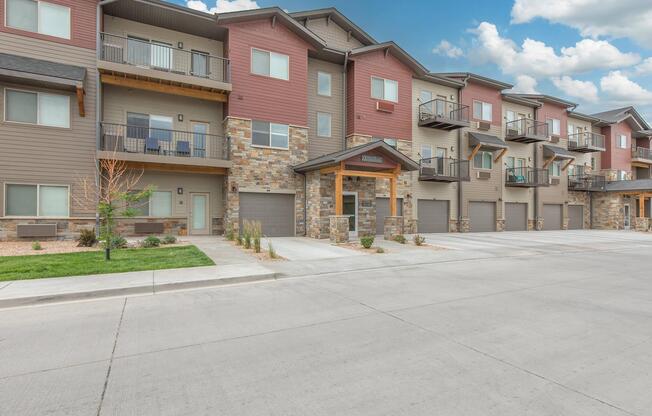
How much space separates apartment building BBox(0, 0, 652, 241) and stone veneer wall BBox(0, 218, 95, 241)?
48mm

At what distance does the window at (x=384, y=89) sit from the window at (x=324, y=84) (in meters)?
2.60

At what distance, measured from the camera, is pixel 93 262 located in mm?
8836

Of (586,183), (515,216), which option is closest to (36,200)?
(515,216)

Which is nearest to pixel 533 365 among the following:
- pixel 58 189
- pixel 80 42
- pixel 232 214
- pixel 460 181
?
pixel 232 214

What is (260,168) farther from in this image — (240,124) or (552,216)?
(552,216)

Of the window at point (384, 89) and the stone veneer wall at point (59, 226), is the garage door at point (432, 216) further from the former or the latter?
the stone veneer wall at point (59, 226)

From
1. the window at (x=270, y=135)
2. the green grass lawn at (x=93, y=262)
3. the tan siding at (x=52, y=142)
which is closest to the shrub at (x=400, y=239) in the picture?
the window at (x=270, y=135)

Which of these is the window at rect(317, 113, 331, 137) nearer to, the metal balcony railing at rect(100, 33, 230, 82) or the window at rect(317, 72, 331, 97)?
the window at rect(317, 72, 331, 97)

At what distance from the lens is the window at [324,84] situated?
62.7 feet

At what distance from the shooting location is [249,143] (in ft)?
53.6

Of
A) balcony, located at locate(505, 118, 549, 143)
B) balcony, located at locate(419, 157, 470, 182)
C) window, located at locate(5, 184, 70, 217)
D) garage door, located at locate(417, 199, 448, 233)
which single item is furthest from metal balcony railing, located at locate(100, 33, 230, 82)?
balcony, located at locate(505, 118, 549, 143)

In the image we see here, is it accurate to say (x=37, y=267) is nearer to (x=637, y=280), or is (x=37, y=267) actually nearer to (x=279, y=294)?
(x=279, y=294)

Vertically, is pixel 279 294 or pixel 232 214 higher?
pixel 232 214

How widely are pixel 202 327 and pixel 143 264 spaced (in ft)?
16.7
